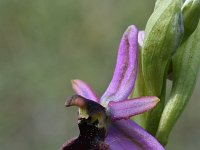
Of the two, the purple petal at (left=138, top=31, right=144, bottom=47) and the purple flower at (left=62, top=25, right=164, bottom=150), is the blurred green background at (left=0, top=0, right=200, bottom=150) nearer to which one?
the purple petal at (left=138, top=31, right=144, bottom=47)

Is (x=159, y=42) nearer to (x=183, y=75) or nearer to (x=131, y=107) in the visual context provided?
(x=183, y=75)

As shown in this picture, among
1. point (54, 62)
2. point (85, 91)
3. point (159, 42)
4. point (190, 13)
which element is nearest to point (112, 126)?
point (85, 91)

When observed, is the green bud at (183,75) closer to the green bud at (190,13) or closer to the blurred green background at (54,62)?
the green bud at (190,13)

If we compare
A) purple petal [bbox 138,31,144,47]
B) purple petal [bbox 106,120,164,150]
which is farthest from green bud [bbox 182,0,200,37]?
purple petal [bbox 106,120,164,150]

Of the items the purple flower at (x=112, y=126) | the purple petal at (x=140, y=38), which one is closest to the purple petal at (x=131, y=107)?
the purple flower at (x=112, y=126)

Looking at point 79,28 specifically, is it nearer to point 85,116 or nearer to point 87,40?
point 87,40

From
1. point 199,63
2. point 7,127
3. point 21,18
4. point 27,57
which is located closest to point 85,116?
point 199,63
